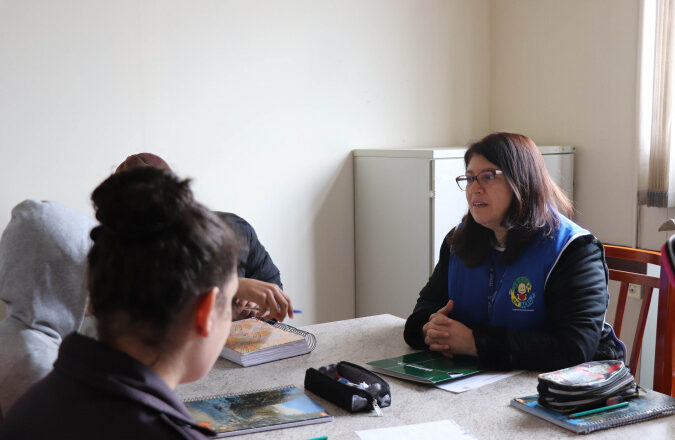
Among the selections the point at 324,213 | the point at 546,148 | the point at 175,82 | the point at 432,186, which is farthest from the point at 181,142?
the point at 546,148

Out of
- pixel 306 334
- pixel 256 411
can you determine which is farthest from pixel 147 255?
pixel 306 334

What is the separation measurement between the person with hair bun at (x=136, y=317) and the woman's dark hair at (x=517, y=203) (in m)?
1.21

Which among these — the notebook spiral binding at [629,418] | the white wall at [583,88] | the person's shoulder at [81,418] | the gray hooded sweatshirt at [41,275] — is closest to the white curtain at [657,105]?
the white wall at [583,88]

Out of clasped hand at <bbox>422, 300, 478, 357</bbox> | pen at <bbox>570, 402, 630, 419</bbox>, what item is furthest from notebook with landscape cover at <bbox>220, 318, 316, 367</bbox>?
pen at <bbox>570, 402, 630, 419</bbox>

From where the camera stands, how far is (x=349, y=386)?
4.79 ft

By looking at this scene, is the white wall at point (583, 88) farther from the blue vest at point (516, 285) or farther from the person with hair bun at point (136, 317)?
the person with hair bun at point (136, 317)

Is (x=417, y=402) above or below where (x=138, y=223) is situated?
below

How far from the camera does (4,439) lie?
0.83m

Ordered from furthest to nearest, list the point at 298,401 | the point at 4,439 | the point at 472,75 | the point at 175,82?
1. the point at 472,75
2. the point at 175,82
3. the point at 298,401
4. the point at 4,439

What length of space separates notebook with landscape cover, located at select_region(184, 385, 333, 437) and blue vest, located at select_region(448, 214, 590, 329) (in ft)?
2.06

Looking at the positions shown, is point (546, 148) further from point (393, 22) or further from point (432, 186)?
point (393, 22)

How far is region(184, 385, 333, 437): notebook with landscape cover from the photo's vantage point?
1354 mm

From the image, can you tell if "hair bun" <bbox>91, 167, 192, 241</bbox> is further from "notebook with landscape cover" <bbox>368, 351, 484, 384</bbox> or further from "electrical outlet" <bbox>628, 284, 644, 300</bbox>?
"electrical outlet" <bbox>628, 284, 644, 300</bbox>

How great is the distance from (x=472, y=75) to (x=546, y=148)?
767mm
